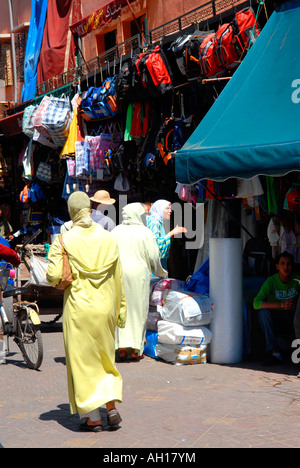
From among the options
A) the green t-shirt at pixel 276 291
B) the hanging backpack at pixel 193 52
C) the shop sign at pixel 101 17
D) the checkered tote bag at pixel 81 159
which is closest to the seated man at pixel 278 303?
the green t-shirt at pixel 276 291

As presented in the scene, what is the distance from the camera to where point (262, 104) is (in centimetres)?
744

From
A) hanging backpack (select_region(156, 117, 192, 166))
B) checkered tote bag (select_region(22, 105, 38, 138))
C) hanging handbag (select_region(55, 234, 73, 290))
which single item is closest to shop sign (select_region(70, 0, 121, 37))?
checkered tote bag (select_region(22, 105, 38, 138))

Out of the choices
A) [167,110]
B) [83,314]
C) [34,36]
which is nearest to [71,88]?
[167,110]

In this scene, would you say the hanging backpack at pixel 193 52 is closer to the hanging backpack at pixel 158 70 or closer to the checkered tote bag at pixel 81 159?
the hanging backpack at pixel 158 70

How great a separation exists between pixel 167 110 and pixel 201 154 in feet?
12.7

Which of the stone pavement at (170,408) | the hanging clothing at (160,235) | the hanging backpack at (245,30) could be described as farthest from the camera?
the hanging clothing at (160,235)

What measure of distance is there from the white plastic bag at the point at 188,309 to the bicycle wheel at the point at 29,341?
1518 millimetres

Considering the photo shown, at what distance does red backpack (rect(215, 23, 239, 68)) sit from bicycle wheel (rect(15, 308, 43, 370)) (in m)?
4.13

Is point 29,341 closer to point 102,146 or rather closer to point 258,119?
point 258,119

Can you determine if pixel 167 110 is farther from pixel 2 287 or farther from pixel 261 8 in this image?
pixel 2 287

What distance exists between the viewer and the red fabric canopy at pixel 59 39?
56.0 feet

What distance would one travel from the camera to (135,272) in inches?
332

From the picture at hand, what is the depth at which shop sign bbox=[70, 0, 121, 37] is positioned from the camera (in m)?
12.9

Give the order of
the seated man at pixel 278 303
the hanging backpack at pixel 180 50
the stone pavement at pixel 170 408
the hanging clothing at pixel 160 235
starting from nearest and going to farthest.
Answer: the stone pavement at pixel 170 408
the seated man at pixel 278 303
the hanging clothing at pixel 160 235
the hanging backpack at pixel 180 50
